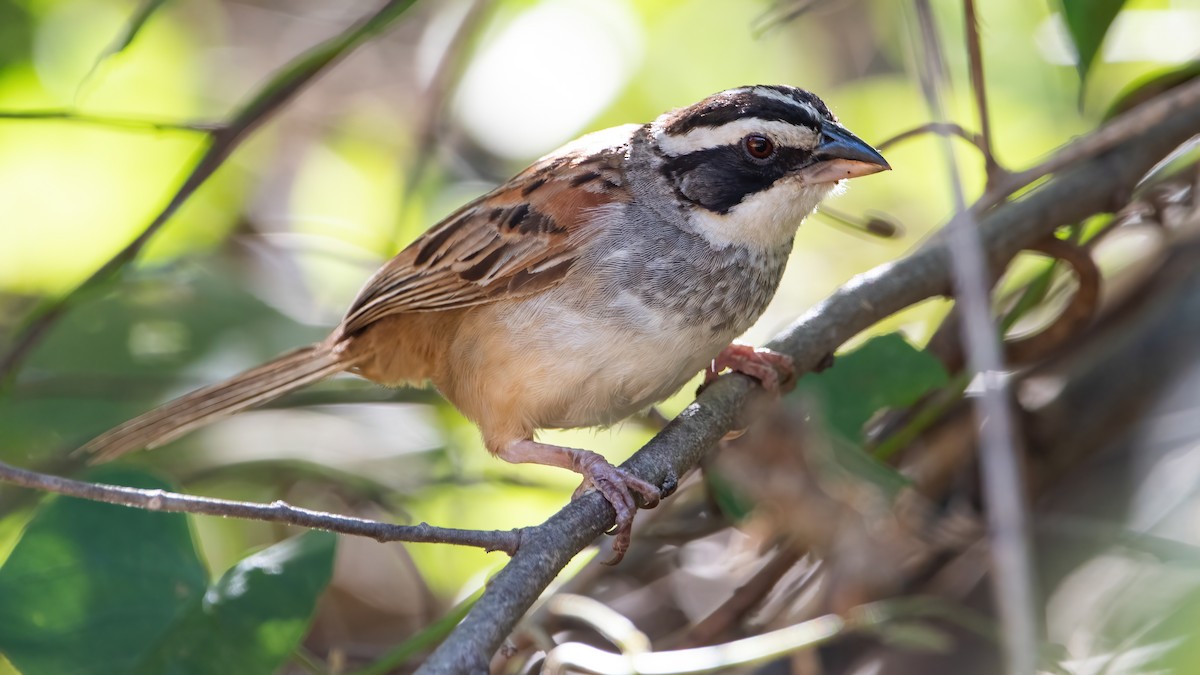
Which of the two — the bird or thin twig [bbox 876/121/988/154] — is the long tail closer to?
the bird

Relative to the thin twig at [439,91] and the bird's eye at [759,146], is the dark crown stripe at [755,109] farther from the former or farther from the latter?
the thin twig at [439,91]

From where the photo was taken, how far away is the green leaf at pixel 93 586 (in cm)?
295

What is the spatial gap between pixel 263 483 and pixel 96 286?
4.19 ft

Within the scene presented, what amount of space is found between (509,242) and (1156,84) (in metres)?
1.96

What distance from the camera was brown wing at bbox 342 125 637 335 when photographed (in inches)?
139

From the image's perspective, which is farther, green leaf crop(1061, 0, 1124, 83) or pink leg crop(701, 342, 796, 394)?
pink leg crop(701, 342, 796, 394)

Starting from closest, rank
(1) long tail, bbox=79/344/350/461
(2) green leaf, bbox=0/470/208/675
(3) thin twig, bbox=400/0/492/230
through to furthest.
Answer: (2) green leaf, bbox=0/470/208/675, (1) long tail, bbox=79/344/350/461, (3) thin twig, bbox=400/0/492/230

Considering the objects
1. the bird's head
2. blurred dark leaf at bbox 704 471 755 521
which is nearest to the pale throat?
the bird's head

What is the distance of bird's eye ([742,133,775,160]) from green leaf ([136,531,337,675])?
153cm

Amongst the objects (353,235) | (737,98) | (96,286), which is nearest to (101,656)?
(96,286)

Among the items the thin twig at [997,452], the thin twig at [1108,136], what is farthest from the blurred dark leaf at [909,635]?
the thin twig at [1108,136]

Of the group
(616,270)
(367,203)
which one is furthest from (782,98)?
(367,203)

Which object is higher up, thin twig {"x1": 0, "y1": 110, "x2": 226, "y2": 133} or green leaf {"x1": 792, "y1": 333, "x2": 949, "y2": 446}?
thin twig {"x1": 0, "y1": 110, "x2": 226, "y2": 133}

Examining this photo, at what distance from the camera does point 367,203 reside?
5.65 metres
